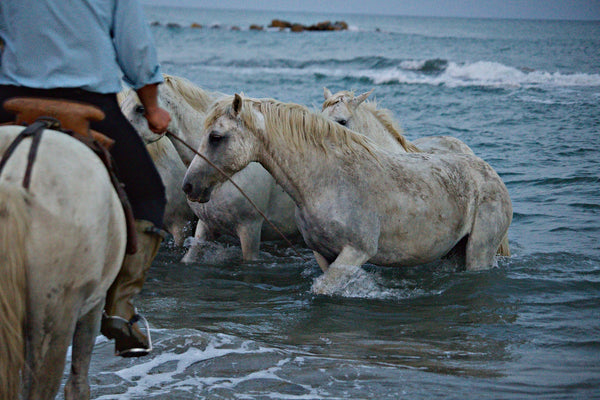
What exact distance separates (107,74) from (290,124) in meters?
2.65

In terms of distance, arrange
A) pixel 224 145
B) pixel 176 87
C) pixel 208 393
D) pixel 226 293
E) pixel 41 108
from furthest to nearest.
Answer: pixel 176 87 < pixel 226 293 < pixel 224 145 < pixel 208 393 < pixel 41 108

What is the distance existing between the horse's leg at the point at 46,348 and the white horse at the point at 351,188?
287 cm

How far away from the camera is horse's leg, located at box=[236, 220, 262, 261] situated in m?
7.01

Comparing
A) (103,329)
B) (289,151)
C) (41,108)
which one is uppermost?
(41,108)

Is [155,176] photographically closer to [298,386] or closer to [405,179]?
[298,386]

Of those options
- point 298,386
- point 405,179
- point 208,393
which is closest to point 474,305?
point 405,179

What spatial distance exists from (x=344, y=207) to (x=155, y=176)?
2617 mm

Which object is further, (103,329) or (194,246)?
(194,246)

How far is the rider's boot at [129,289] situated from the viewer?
3.35 m

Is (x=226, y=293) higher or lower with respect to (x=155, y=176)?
lower

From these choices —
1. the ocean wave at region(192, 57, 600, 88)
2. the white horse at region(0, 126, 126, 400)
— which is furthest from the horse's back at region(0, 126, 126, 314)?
A: the ocean wave at region(192, 57, 600, 88)

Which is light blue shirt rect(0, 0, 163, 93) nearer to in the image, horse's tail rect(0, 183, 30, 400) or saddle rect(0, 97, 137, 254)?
saddle rect(0, 97, 137, 254)

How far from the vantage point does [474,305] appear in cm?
598

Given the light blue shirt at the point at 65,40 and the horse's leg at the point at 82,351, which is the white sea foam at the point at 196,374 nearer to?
the horse's leg at the point at 82,351
